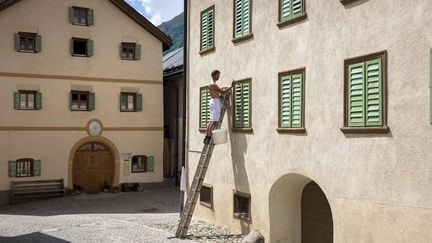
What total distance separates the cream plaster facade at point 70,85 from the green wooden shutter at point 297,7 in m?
16.6

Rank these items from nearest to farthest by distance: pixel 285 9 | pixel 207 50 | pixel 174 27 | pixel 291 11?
pixel 291 11 → pixel 285 9 → pixel 207 50 → pixel 174 27

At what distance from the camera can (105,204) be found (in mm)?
23328

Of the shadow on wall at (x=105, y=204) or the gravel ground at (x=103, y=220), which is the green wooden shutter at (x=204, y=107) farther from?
the shadow on wall at (x=105, y=204)

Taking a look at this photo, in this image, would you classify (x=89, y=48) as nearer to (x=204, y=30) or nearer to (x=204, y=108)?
(x=204, y=30)

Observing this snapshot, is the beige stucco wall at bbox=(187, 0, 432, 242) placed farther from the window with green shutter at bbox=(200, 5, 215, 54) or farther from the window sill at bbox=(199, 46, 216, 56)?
the window with green shutter at bbox=(200, 5, 215, 54)

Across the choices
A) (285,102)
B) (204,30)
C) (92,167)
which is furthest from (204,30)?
(92,167)

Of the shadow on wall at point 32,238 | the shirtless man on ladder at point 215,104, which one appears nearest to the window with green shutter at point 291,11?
the shirtless man on ladder at point 215,104

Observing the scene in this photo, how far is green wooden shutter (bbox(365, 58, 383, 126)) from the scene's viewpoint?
31.6 feet

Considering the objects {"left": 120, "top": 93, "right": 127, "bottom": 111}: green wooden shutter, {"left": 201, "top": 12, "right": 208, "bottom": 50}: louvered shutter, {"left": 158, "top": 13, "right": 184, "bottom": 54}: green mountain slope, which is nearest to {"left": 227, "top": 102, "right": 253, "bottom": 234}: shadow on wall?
{"left": 201, "top": 12, "right": 208, "bottom": 50}: louvered shutter

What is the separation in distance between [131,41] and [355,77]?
1930 cm

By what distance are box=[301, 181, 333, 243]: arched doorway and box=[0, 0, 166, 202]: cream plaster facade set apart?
15808mm

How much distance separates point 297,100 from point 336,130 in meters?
1.62

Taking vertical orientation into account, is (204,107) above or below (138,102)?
below

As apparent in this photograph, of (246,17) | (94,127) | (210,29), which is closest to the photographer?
(246,17)
